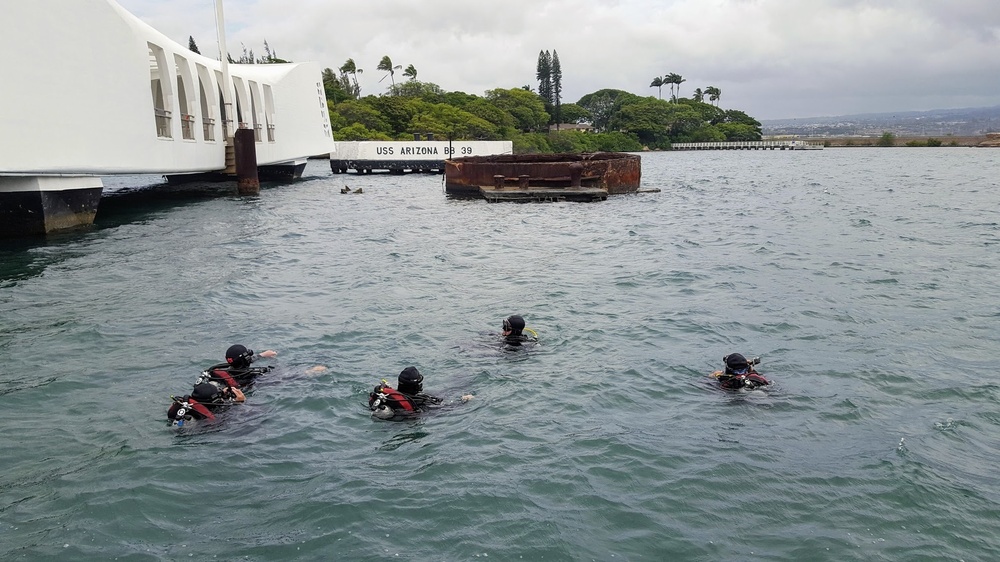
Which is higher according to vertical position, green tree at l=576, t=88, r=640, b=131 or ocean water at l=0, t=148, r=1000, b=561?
green tree at l=576, t=88, r=640, b=131

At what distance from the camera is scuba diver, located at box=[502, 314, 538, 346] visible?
10773 mm

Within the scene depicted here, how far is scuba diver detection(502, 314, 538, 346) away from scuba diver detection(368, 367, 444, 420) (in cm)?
258

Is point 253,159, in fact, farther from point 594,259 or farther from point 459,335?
point 459,335

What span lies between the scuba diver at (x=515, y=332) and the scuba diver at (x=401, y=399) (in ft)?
8.47

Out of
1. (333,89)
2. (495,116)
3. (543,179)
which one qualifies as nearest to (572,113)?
(495,116)

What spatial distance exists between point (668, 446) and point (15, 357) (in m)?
9.66

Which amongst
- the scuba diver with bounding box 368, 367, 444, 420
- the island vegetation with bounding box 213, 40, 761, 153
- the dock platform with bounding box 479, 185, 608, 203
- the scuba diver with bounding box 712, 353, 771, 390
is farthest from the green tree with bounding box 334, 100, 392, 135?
the scuba diver with bounding box 712, 353, 771, 390

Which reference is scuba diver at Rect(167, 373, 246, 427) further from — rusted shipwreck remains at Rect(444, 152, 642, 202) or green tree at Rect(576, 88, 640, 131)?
green tree at Rect(576, 88, 640, 131)

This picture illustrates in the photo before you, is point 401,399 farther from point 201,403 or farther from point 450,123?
point 450,123

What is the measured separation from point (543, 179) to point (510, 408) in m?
28.4

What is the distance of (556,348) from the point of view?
11.2 metres

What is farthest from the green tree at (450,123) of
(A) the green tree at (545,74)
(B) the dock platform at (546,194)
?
(B) the dock platform at (546,194)

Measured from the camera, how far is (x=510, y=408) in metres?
8.78

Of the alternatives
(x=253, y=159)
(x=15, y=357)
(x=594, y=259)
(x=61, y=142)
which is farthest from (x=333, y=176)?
(x=15, y=357)
